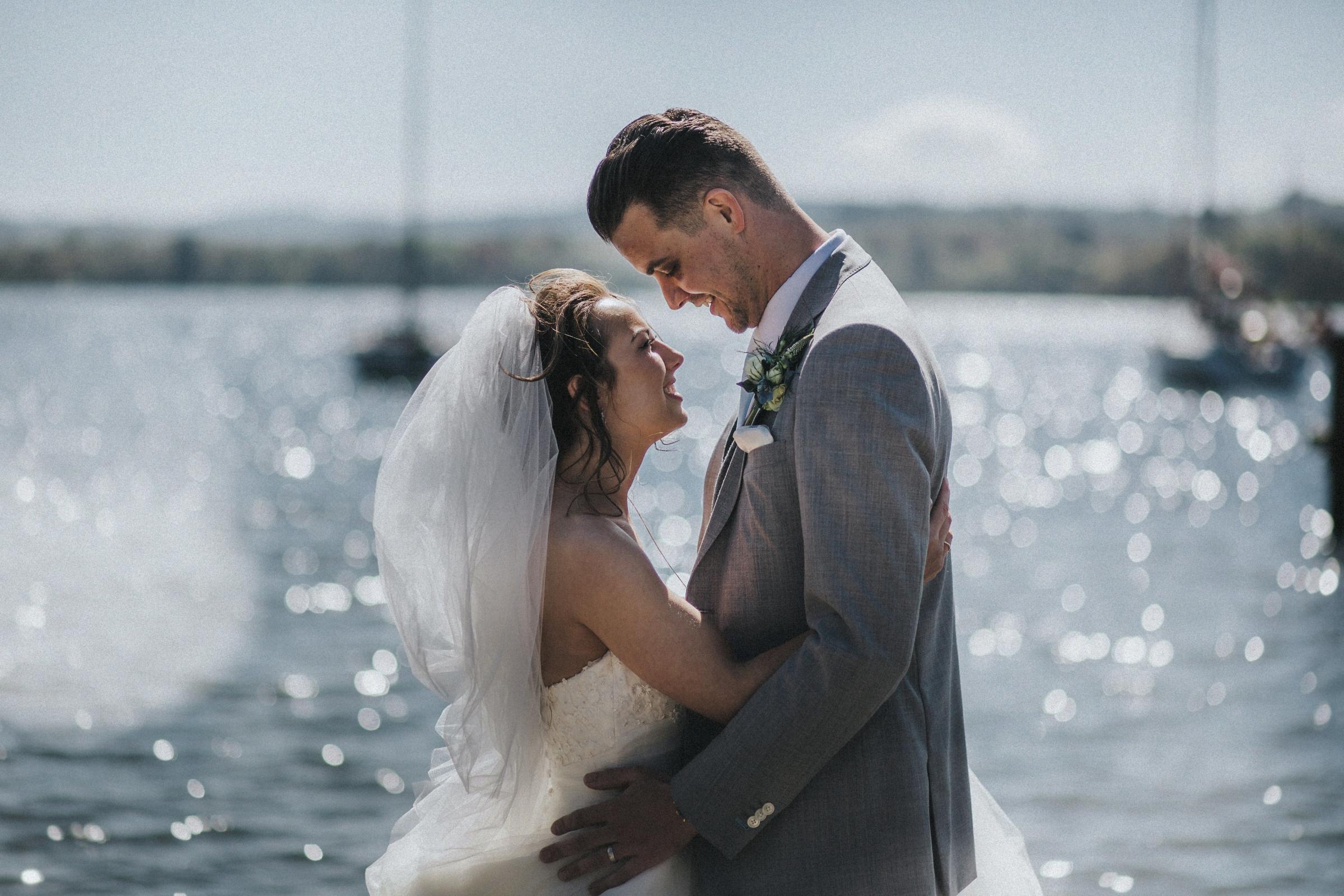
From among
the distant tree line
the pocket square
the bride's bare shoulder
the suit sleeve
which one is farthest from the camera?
the distant tree line

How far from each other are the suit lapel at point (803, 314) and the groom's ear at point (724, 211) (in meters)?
0.20

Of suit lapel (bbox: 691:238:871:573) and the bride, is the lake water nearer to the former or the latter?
the bride

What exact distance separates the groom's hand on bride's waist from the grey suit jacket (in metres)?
0.09

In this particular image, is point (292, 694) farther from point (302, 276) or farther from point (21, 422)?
point (302, 276)

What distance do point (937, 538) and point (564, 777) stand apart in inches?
40.8

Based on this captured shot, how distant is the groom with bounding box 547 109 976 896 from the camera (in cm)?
250

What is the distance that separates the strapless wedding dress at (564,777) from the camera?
284 cm

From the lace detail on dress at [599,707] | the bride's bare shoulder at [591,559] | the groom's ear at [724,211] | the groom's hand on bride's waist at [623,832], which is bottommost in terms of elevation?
the groom's hand on bride's waist at [623,832]

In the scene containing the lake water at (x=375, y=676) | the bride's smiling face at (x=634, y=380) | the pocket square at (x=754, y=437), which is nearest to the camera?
the pocket square at (x=754, y=437)

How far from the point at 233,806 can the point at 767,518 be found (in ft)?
24.8

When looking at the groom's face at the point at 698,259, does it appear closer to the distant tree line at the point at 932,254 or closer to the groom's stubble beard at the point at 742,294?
the groom's stubble beard at the point at 742,294

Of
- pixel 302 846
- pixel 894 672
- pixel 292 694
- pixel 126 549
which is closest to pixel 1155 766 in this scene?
pixel 302 846

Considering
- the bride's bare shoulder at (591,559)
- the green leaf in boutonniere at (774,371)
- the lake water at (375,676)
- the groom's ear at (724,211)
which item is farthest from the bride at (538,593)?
the lake water at (375,676)

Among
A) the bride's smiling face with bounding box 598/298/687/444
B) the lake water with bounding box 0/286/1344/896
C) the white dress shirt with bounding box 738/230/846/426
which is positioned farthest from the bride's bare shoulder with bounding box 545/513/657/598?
the lake water with bounding box 0/286/1344/896
